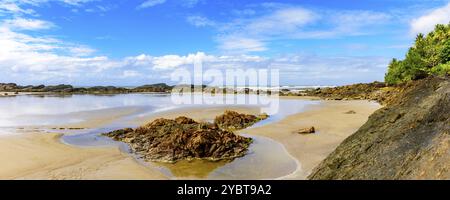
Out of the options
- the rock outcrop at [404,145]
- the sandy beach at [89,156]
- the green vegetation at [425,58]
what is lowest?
the sandy beach at [89,156]

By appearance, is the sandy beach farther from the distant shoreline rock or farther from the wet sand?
the distant shoreline rock

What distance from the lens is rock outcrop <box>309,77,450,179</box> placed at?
494 centimetres

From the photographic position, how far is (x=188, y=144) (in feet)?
37.0

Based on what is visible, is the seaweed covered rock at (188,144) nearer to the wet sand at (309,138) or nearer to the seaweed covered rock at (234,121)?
the wet sand at (309,138)

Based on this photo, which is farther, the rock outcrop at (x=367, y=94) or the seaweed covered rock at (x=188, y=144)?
the rock outcrop at (x=367, y=94)

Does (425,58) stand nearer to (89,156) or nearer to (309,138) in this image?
(309,138)

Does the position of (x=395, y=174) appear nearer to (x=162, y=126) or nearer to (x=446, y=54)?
(x=162, y=126)

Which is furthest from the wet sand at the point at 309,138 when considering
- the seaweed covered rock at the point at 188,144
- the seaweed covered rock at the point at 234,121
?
the seaweed covered rock at the point at 188,144

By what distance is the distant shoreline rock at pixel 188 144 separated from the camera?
10.9 meters

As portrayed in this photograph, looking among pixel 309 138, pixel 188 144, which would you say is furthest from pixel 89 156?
pixel 309 138

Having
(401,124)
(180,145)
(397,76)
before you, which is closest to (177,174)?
(180,145)

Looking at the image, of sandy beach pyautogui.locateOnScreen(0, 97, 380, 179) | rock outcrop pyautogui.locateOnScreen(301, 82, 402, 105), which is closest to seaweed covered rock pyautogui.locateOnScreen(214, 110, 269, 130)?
sandy beach pyautogui.locateOnScreen(0, 97, 380, 179)

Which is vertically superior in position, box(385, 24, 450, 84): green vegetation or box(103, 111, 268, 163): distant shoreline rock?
box(385, 24, 450, 84): green vegetation

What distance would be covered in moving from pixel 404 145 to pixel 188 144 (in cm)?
697
